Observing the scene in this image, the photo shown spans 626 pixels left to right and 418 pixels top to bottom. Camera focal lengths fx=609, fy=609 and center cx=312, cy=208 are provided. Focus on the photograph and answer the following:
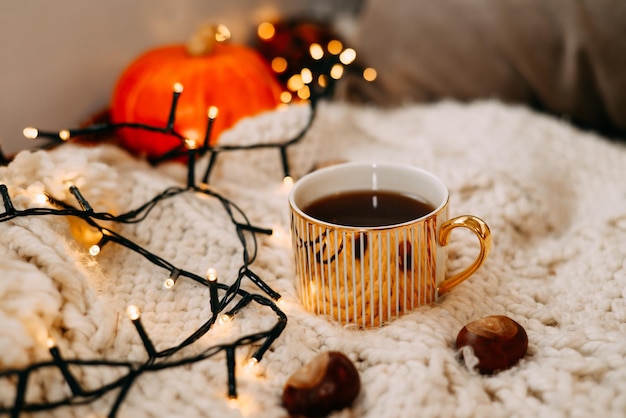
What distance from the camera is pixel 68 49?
810 millimetres

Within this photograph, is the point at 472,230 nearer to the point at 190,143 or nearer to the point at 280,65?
the point at 190,143

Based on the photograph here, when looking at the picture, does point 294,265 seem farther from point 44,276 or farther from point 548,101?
point 548,101

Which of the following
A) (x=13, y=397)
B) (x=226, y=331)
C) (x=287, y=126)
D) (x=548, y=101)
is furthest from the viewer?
(x=548, y=101)

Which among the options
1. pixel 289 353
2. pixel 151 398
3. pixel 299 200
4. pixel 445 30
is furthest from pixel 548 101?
pixel 151 398

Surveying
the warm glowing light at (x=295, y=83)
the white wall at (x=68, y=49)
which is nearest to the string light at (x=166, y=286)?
the white wall at (x=68, y=49)

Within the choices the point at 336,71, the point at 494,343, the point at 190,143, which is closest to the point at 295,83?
the point at 336,71

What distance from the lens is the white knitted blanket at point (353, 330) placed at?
455mm

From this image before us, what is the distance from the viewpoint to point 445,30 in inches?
38.5

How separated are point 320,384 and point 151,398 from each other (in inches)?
5.1

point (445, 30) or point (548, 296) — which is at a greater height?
point (445, 30)

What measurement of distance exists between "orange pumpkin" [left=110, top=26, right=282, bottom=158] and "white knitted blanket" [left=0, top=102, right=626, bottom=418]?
0.05 meters

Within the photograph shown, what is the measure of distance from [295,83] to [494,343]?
2.00 ft

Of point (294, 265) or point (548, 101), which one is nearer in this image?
point (294, 265)

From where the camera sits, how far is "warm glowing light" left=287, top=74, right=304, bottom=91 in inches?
38.4
